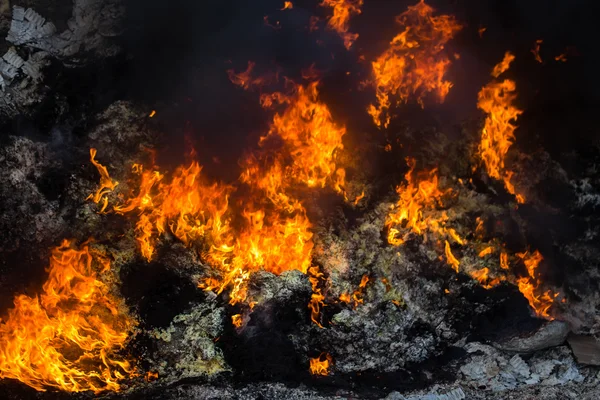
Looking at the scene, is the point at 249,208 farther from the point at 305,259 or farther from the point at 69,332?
the point at 69,332

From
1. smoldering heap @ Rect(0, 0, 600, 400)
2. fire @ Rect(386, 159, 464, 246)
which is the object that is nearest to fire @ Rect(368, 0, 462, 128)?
smoldering heap @ Rect(0, 0, 600, 400)

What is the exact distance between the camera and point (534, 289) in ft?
16.9

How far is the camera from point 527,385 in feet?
16.8

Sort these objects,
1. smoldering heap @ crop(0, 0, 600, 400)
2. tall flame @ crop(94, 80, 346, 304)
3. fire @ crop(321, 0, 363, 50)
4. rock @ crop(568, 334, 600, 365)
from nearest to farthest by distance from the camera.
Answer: rock @ crop(568, 334, 600, 365) → smoldering heap @ crop(0, 0, 600, 400) → tall flame @ crop(94, 80, 346, 304) → fire @ crop(321, 0, 363, 50)

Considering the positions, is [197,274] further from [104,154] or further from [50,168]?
[50,168]

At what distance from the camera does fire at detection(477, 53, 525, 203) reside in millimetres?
5176

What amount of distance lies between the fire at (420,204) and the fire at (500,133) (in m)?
0.68

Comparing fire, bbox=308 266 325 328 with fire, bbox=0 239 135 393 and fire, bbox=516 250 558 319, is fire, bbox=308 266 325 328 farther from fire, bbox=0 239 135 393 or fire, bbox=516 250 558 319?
fire, bbox=516 250 558 319

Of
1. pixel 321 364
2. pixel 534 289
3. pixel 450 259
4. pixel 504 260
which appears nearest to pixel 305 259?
pixel 321 364

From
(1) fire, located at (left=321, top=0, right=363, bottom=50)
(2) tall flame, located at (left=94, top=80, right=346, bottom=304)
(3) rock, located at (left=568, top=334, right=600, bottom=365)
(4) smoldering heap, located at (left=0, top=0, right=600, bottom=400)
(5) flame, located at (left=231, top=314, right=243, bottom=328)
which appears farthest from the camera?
(1) fire, located at (left=321, top=0, right=363, bottom=50)

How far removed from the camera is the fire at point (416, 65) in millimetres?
5449

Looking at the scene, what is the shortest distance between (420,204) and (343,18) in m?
2.94

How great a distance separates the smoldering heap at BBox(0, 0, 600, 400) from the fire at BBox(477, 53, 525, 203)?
19mm

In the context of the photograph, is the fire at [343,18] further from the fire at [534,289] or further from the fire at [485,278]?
the fire at [534,289]
